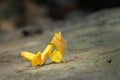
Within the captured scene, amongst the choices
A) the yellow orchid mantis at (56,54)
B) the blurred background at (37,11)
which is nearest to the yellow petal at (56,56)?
the yellow orchid mantis at (56,54)

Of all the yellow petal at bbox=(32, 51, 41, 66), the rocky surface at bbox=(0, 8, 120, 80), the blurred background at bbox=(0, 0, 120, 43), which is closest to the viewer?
the rocky surface at bbox=(0, 8, 120, 80)

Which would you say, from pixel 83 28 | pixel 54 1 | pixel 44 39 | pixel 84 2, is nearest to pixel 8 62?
pixel 44 39

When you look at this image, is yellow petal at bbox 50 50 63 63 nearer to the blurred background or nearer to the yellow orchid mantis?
the yellow orchid mantis

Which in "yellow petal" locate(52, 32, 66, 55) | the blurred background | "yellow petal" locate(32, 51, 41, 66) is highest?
the blurred background

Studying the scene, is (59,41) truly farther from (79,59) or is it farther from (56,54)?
(79,59)

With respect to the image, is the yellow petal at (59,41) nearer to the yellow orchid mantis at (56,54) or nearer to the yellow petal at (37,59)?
the yellow orchid mantis at (56,54)

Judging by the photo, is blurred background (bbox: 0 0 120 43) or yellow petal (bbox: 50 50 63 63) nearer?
yellow petal (bbox: 50 50 63 63)

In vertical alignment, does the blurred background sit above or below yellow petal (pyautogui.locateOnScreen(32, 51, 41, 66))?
above

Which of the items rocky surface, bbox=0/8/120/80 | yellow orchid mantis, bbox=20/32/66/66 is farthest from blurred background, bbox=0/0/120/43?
yellow orchid mantis, bbox=20/32/66/66

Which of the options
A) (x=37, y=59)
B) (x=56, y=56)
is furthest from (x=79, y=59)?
(x=37, y=59)
